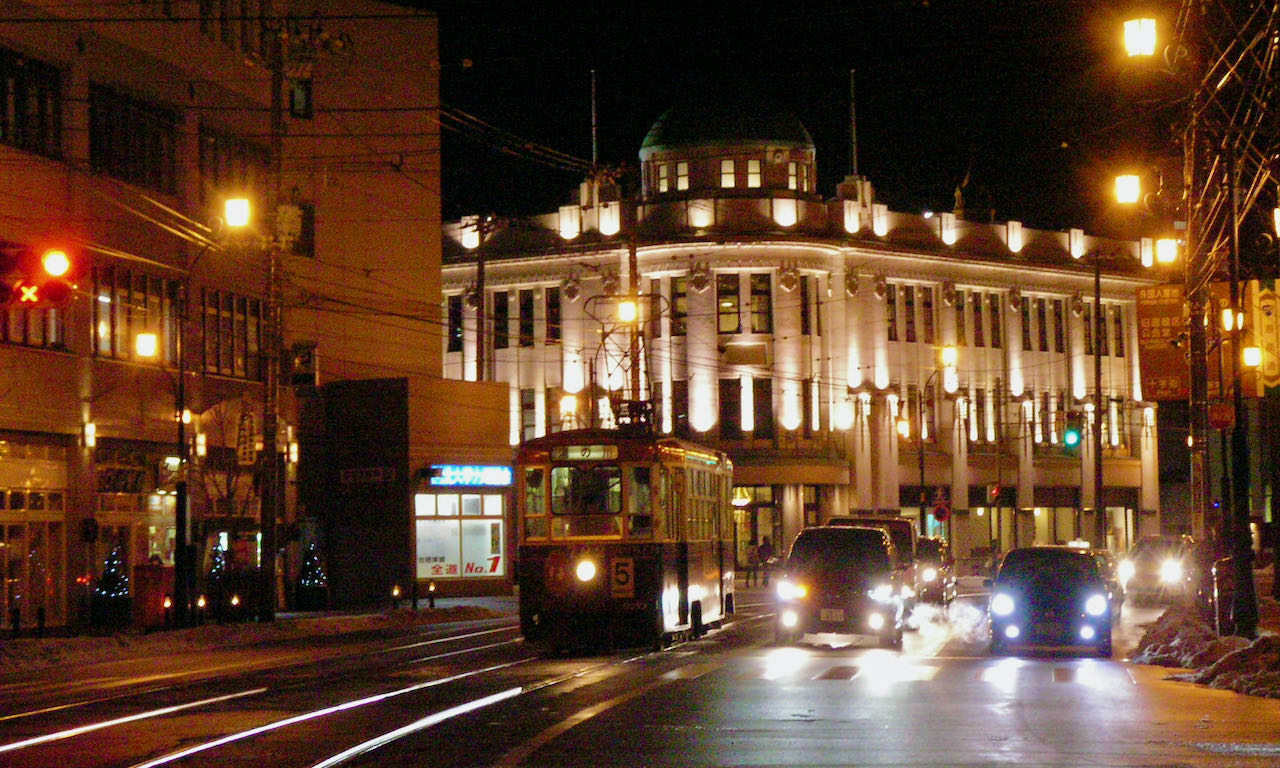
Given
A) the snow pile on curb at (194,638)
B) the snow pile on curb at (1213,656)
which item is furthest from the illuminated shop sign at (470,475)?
the snow pile on curb at (1213,656)

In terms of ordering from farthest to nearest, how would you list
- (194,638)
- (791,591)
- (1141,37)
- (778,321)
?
(778,321)
(194,638)
(791,591)
(1141,37)

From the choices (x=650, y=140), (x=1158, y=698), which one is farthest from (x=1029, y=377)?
(x=1158, y=698)

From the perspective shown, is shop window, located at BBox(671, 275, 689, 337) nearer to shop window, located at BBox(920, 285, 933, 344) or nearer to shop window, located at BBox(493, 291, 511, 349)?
shop window, located at BBox(493, 291, 511, 349)

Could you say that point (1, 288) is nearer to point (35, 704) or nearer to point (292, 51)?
point (35, 704)

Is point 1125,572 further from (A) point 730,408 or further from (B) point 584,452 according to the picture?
(B) point 584,452

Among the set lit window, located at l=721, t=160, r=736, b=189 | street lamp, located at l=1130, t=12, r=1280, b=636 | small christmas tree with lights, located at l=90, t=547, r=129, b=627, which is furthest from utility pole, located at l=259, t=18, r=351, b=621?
lit window, located at l=721, t=160, r=736, b=189

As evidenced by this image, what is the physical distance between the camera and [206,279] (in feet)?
145

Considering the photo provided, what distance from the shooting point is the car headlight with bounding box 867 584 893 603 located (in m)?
27.7

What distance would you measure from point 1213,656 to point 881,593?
20.8ft

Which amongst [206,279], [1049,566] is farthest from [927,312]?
[1049,566]

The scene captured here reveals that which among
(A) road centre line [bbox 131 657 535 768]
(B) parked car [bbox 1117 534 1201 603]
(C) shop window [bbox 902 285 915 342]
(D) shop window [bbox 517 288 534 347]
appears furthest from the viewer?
(C) shop window [bbox 902 285 915 342]

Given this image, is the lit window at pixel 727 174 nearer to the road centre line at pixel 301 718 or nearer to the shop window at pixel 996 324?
the shop window at pixel 996 324

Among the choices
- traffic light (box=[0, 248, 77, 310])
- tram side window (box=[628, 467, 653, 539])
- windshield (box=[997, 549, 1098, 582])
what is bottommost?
windshield (box=[997, 549, 1098, 582])

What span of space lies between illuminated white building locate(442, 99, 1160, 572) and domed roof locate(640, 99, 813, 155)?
0.09 meters
